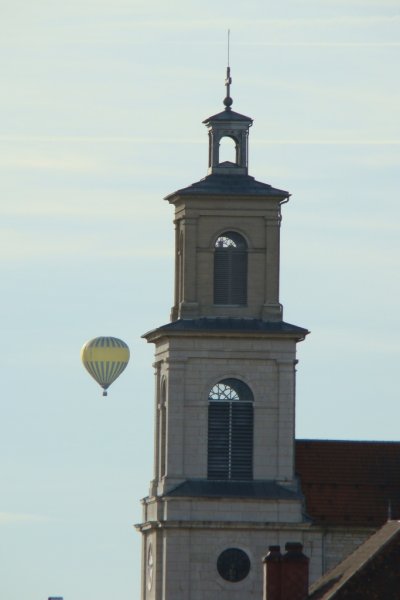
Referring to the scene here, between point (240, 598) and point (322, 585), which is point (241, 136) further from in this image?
point (322, 585)

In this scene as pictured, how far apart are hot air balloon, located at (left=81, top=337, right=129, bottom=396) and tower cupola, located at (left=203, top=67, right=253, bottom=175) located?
10436 millimetres

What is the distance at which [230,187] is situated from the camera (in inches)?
4446

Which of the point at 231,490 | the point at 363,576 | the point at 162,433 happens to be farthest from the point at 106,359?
the point at 363,576

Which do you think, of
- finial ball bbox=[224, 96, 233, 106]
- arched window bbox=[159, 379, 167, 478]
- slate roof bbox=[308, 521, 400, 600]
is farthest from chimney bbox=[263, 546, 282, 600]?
finial ball bbox=[224, 96, 233, 106]

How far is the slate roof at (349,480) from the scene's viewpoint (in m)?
113

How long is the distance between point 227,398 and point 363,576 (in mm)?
24409

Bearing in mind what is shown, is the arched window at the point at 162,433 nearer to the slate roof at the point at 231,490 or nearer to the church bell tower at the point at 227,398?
the church bell tower at the point at 227,398

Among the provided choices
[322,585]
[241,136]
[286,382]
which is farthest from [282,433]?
[322,585]

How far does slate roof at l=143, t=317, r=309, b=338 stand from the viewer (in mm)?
112125

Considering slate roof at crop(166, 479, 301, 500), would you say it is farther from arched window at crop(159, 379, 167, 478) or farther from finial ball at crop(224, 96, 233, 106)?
finial ball at crop(224, 96, 233, 106)

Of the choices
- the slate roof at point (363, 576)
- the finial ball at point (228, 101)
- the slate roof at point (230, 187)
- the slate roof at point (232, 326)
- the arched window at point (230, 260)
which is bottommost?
the slate roof at point (363, 576)

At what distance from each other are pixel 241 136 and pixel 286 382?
7351 millimetres

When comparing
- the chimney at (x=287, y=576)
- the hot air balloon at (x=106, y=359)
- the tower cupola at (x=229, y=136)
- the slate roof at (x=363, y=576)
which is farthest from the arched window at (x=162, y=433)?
the slate roof at (x=363, y=576)

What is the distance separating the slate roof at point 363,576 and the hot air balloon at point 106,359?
96.3ft
